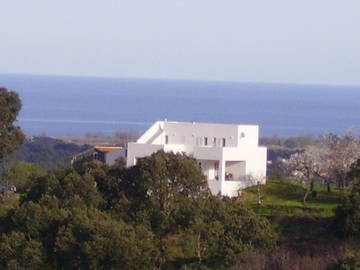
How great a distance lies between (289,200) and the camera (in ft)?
108

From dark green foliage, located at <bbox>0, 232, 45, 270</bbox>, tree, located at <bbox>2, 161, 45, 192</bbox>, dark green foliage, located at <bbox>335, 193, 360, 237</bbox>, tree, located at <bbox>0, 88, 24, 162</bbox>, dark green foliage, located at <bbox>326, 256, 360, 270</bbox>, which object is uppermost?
tree, located at <bbox>0, 88, 24, 162</bbox>

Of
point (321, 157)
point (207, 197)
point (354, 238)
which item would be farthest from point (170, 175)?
point (321, 157)

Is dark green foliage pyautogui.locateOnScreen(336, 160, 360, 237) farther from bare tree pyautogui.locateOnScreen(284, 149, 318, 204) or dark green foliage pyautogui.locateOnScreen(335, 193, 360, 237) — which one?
bare tree pyautogui.locateOnScreen(284, 149, 318, 204)

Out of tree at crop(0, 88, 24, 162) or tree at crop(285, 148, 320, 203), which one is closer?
tree at crop(0, 88, 24, 162)

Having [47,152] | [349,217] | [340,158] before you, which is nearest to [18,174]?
[340,158]

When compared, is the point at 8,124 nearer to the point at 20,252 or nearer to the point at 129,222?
the point at 129,222

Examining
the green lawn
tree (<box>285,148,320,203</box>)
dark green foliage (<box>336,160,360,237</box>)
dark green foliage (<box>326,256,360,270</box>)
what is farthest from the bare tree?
dark green foliage (<box>326,256,360,270</box>)

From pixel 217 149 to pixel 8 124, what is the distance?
21.4 feet

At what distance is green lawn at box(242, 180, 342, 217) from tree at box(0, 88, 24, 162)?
731 centimetres

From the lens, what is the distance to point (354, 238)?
87.0ft

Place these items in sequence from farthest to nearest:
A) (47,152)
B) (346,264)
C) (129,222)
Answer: (47,152) < (129,222) < (346,264)

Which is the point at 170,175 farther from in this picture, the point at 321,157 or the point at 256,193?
the point at 321,157

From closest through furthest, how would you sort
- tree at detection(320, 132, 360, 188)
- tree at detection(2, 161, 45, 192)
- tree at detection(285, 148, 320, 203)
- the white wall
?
the white wall
tree at detection(320, 132, 360, 188)
tree at detection(285, 148, 320, 203)
tree at detection(2, 161, 45, 192)

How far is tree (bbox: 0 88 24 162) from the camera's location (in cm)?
3411
